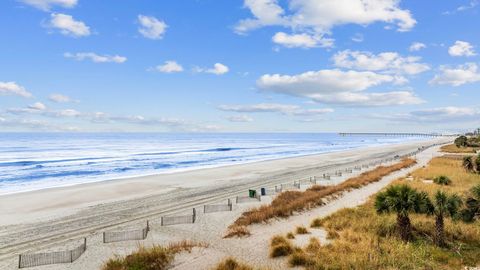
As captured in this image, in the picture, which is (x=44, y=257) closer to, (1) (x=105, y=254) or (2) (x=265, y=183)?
(1) (x=105, y=254)

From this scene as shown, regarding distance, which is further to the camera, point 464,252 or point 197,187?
point 197,187

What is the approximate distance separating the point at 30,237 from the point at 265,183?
96.7 ft

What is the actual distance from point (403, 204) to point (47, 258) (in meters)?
18.0

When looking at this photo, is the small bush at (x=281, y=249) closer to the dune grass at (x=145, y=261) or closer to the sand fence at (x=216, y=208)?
the dune grass at (x=145, y=261)

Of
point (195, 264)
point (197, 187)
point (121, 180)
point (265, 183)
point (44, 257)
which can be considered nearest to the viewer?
point (195, 264)

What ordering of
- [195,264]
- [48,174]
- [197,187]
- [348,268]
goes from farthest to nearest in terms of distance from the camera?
1. [48,174]
2. [197,187]
3. [195,264]
4. [348,268]

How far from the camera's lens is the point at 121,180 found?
5059cm

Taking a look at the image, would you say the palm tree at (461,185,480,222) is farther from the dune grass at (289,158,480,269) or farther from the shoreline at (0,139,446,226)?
the shoreline at (0,139,446,226)

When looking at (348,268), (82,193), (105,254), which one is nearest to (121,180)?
(82,193)

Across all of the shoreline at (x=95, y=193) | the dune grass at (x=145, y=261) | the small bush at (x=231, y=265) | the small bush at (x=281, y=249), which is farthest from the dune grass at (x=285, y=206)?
the shoreline at (x=95, y=193)

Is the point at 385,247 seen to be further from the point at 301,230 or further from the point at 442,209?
the point at 301,230

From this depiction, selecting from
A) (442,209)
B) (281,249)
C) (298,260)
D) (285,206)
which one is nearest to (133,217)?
(285,206)

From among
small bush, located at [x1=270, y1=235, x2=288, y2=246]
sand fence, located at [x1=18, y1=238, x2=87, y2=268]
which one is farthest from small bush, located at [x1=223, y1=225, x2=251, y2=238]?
sand fence, located at [x1=18, y1=238, x2=87, y2=268]

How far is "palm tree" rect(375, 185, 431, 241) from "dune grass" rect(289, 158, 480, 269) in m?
0.66
